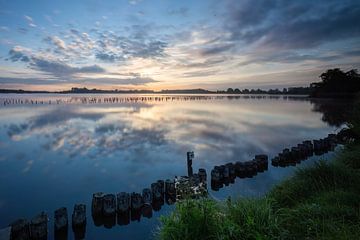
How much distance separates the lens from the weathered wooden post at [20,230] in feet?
22.2

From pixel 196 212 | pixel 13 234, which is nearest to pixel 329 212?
pixel 196 212

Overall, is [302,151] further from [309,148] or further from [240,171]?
[240,171]

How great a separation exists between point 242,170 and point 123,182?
20.7ft

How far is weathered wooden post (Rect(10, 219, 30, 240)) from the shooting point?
22.2 ft

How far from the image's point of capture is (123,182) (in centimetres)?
1241

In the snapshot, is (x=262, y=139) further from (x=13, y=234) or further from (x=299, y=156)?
(x=13, y=234)

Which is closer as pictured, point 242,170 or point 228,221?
point 228,221

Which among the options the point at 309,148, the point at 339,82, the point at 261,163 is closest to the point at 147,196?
the point at 261,163

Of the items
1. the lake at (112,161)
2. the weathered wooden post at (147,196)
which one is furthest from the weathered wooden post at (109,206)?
the weathered wooden post at (147,196)

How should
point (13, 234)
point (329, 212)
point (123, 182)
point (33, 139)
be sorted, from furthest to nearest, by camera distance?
point (33, 139)
point (123, 182)
point (13, 234)
point (329, 212)

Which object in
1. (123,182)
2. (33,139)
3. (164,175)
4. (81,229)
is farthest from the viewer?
(33,139)

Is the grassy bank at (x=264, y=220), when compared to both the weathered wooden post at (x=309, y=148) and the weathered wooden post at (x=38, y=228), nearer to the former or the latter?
the weathered wooden post at (x=38, y=228)

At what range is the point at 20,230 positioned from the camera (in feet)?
22.6

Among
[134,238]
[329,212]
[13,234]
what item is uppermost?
[329,212]
